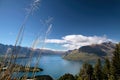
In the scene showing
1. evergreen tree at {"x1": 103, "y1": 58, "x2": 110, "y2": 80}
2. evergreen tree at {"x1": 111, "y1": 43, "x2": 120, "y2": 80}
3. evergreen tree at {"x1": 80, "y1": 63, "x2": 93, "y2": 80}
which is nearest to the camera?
evergreen tree at {"x1": 111, "y1": 43, "x2": 120, "y2": 80}

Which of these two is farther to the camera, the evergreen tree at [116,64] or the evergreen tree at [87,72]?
the evergreen tree at [87,72]

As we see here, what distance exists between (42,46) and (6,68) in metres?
0.45

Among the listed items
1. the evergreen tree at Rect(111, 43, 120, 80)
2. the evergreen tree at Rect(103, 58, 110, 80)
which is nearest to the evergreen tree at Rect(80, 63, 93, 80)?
the evergreen tree at Rect(103, 58, 110, 80)

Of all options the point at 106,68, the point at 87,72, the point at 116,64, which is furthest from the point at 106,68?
the point at 87,72

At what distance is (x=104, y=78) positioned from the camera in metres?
54.7

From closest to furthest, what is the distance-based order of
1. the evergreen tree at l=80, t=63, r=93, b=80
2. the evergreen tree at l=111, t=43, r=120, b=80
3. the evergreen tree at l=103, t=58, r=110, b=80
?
the evergreen tree at l=111, t=43, r=120, b=80 < the evergreen tree at l=103, t=58, r=110, b=80 < the evergreen tree at l=80, t=63, r=93, b=80

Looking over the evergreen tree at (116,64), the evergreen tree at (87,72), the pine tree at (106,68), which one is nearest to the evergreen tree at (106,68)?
the pine tree at (106,68)

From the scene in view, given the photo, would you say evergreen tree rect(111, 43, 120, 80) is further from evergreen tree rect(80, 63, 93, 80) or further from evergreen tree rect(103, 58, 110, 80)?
evergreen tree rect(80, 63, 93, 80)

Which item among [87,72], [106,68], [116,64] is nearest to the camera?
[116,64]

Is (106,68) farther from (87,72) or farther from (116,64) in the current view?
(87,72)

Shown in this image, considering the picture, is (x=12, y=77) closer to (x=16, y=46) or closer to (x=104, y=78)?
(x=16, y=46)

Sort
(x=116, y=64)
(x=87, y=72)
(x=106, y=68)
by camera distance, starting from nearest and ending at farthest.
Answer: (x=116, y=64), (x=106, y=68), (x=87, y=72)

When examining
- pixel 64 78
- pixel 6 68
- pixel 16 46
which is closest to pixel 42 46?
pixel 16 46

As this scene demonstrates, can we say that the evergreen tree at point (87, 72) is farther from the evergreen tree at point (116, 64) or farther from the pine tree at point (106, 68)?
the evergreen tree at point (116, 64)
